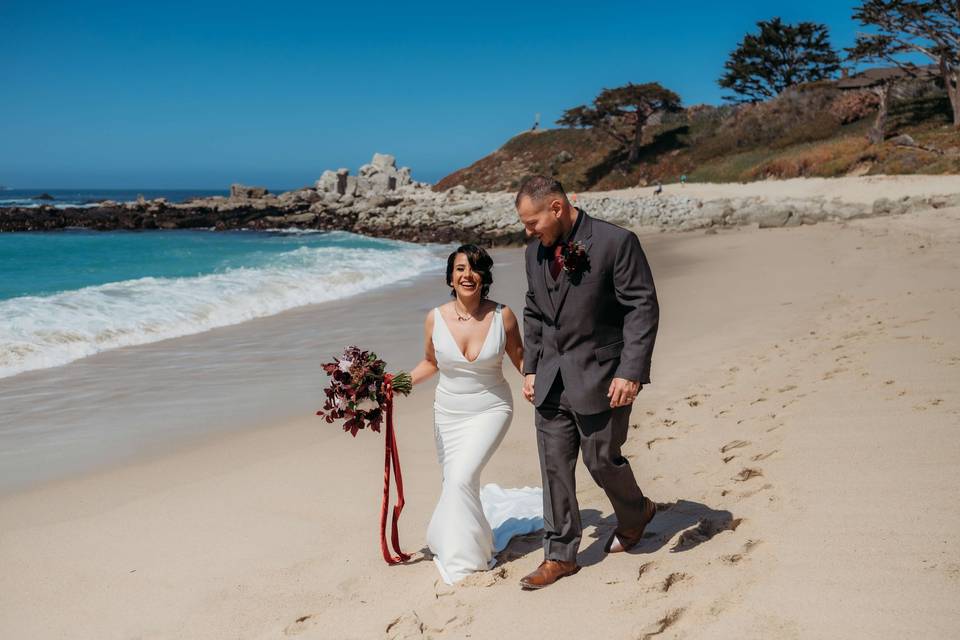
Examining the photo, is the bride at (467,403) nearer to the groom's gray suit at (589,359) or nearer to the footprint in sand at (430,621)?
the footprint in sand at (430,621)

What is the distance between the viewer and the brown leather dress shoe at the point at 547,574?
11.9 ft

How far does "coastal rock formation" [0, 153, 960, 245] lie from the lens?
21.7 m

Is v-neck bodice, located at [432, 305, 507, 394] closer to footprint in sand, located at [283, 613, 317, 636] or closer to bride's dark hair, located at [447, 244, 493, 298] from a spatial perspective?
bride's dark hair, located at [447, 244, 493, 298]

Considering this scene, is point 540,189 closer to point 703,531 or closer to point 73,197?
Answer: point 703,531

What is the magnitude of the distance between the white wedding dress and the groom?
1.21 ft

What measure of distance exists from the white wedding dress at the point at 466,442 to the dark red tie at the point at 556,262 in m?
A: 0.59

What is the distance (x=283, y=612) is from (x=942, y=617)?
2816 mm

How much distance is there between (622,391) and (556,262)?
27.4 inches

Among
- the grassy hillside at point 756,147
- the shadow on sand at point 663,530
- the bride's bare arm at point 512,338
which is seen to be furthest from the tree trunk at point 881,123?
the bride's bare arm at point 512,338

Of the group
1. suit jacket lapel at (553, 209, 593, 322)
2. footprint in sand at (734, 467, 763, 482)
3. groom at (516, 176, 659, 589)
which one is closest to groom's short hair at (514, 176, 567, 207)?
groom at (516, 176, 659, 589)

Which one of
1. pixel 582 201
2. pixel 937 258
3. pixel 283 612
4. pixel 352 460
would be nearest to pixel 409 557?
pixel 283 612

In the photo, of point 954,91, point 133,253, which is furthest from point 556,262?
point 954,91

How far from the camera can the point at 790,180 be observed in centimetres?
3045

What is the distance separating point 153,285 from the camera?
53.5 ft
